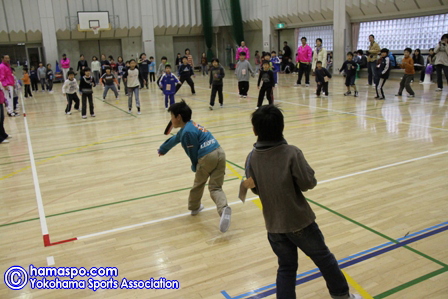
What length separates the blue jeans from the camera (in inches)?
104

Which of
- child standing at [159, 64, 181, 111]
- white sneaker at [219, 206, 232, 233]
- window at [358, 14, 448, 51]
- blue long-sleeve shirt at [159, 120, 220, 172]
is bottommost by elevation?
white sneaker at [219, 206, 232, 233]

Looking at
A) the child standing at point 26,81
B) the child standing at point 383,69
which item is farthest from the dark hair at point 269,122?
the child standing at point 26,81

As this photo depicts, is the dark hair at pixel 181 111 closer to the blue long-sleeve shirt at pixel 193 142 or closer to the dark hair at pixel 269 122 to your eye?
the blue long-sleeve shirt at pixel 193 142

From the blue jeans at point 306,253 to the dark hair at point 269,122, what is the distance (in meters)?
0.65

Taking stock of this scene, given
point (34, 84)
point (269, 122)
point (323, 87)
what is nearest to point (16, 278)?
point (269, 122)

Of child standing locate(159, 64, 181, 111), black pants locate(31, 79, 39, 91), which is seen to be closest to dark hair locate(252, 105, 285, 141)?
child standing locate(159, 64, 181, 111)

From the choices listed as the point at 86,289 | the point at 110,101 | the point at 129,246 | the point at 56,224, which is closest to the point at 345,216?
the point at 129,246

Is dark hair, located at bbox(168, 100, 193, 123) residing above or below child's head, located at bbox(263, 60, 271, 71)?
below

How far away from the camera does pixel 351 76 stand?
1427cm

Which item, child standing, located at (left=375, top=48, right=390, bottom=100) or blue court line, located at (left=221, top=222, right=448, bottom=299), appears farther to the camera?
child standing, located at (left=375, top=48, right=390, bottom=100)

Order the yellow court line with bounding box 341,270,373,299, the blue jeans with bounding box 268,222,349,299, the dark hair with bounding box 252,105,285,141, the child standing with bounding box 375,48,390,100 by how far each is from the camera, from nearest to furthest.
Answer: the dark hair with bounding box 252,105,285,141, the blue jeans with bounding box 268,222,349,299, the yellow court line with bounding box 341,270,373,299, the child standing with bounding box 375,48,390,100

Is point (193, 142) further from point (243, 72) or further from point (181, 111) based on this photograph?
point (243, 72)

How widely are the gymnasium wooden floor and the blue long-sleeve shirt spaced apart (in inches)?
33.3

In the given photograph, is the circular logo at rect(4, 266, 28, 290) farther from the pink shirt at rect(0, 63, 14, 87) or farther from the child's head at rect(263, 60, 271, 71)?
the pink shirt at rect(0, 63, 14, 87)
